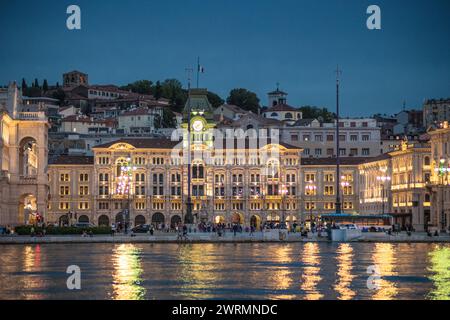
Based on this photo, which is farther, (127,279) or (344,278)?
(344,278)

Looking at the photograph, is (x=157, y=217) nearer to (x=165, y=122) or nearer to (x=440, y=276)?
(x=165, y=122)

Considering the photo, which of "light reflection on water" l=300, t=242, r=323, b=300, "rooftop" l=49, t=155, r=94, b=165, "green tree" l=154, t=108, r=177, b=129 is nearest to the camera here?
"light reflection on water" l=300, t=242, r=323, b=300

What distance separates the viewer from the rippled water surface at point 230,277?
110 ft

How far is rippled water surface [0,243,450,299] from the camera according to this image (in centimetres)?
3359

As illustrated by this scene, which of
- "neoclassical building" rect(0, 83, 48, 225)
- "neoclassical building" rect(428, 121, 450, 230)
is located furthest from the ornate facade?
"neoclassical building" rect(0, 83, 48, 225)

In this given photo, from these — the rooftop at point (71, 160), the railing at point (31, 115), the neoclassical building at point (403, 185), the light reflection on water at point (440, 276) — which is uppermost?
the railing at point (31, 115)

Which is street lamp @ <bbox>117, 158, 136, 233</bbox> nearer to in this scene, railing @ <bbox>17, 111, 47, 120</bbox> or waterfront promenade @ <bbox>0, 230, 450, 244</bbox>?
railing @ <bbox>17, 111, 47, 120</bbox>

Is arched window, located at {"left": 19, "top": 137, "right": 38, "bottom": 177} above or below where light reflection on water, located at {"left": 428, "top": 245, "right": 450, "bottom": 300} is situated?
above

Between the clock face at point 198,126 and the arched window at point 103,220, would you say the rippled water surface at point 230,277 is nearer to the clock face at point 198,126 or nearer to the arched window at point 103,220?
the arched window at point 103,220

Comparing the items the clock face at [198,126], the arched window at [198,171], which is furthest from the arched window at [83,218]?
the clock face at [198,126]

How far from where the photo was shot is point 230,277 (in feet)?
133

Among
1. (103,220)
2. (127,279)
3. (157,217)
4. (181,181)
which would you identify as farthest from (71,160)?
(127,279)

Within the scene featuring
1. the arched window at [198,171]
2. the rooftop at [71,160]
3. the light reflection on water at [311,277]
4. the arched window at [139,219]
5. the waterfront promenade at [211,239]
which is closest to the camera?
the light reflection on water at [311,277]

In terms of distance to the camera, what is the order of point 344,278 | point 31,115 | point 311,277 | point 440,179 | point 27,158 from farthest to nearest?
point 27,158 → point 440,179 → point 31,115 → point 311,277 → point 344,278
